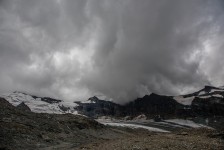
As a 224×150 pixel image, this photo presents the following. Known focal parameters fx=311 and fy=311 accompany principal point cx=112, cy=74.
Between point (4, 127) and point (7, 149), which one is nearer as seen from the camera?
point (7, 149)

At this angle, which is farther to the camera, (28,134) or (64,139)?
(64,139)

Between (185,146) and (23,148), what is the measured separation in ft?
102

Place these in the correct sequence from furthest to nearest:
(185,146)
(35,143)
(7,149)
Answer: (35,143), (7,149), (185,146)

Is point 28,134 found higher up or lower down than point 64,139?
higher up

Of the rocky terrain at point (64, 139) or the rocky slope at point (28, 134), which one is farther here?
the rocky slope at point (28, 134)

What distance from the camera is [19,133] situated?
67750 millimetres

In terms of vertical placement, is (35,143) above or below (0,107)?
below

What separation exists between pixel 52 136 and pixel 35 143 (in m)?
12.5

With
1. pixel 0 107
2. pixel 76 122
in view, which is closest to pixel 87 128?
pixel 76 122

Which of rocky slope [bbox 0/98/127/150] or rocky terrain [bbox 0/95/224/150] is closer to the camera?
rocky terrain [bbox 0/95/224/150]

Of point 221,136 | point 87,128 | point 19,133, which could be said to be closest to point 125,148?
point 221,136

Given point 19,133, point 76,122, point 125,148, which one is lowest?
point 125,148

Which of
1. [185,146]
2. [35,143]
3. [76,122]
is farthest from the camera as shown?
[76,122]

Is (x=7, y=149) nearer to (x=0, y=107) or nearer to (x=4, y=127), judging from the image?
(x=4, y=127)
